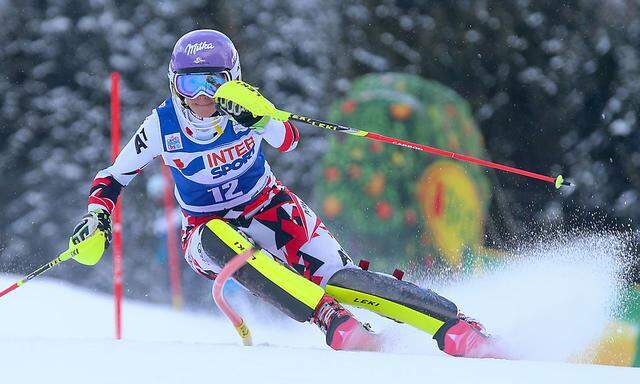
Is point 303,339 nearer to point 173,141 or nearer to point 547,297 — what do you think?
point 547,297

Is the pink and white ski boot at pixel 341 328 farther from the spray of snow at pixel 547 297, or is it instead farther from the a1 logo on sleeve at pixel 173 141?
the a1 logo on sleeve at pixel 173 141

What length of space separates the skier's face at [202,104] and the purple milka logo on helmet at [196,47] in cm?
19

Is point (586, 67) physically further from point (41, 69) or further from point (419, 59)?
point (41, 69)

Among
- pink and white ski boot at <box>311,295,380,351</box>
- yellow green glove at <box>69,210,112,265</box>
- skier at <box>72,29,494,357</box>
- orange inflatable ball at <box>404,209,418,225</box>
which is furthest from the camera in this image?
orange inflatable ball at <box>404,209,418,225</box>

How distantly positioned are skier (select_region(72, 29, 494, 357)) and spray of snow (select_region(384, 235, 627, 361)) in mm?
270

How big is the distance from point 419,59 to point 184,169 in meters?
3.94

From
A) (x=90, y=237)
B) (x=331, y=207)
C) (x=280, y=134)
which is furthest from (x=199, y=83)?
(x=331, y=207)

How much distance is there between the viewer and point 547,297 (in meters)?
4.90

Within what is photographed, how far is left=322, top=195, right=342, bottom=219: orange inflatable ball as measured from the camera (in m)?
6.98

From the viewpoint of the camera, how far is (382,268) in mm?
6832

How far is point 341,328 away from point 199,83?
43.5 inches

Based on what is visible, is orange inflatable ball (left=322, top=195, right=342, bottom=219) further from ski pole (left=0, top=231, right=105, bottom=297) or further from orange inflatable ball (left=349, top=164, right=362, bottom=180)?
ski pole (left=0, top=231, right=105, bottom=297)

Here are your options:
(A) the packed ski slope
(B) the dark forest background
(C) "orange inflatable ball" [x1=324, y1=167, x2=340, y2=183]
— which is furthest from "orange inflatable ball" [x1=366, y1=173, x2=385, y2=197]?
(A) the packed ski slope

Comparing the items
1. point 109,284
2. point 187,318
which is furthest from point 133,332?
point 109,284
